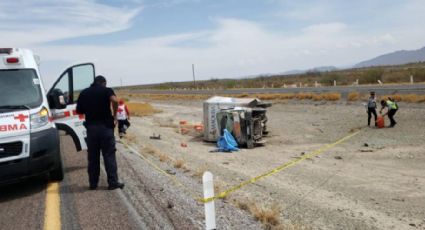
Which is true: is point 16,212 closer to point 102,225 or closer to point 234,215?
point 102,225

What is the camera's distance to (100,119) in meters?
6.68


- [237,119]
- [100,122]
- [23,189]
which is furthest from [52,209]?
[237,119]

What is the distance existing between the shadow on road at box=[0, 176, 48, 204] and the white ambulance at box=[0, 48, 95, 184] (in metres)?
0.30

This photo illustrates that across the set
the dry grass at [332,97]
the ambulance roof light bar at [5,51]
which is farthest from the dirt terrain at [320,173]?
the dry grass at [332,97]

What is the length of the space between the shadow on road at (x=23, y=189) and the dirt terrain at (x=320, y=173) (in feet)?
7.92

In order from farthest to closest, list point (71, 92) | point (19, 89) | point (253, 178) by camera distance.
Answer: point (253, 178) < point (71, 92) < point (19, 89)

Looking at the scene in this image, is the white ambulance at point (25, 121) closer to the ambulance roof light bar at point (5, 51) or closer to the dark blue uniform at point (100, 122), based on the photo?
the ambulance roof light bar at point (5, 51)

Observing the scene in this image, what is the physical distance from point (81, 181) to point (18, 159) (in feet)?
5.05

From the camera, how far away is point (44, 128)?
6.81 meters

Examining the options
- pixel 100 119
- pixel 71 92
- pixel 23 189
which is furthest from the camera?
pixel 71 92

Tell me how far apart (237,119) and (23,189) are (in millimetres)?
12512

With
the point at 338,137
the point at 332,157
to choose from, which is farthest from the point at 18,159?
the point at 338,137

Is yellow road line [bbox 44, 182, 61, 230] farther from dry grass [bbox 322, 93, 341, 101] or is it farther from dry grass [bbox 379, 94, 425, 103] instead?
dry grass [bbox 322, 93, 341, 101]

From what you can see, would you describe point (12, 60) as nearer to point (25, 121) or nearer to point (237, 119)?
point (25, 121)
